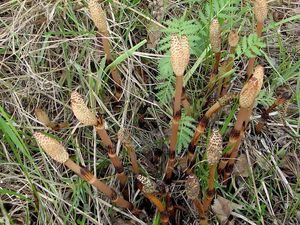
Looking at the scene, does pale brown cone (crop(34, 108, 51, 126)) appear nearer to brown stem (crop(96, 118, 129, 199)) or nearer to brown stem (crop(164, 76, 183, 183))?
brown stem (crop(96, 118, 129, 199))

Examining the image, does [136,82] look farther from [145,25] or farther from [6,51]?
[6,51]

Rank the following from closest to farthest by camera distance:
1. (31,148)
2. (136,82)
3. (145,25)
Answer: (31,148) → (136,82) → (145,25)

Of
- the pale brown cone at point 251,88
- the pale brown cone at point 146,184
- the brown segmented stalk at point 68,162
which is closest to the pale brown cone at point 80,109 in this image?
the brown segmented stalk at point 68,162

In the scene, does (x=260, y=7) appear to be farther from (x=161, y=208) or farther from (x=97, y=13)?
(x=161, y=208)

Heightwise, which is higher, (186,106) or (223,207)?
(186,106)

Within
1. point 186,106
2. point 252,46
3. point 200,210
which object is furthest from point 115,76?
point 200,210

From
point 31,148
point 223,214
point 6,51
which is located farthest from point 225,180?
point 6,51
